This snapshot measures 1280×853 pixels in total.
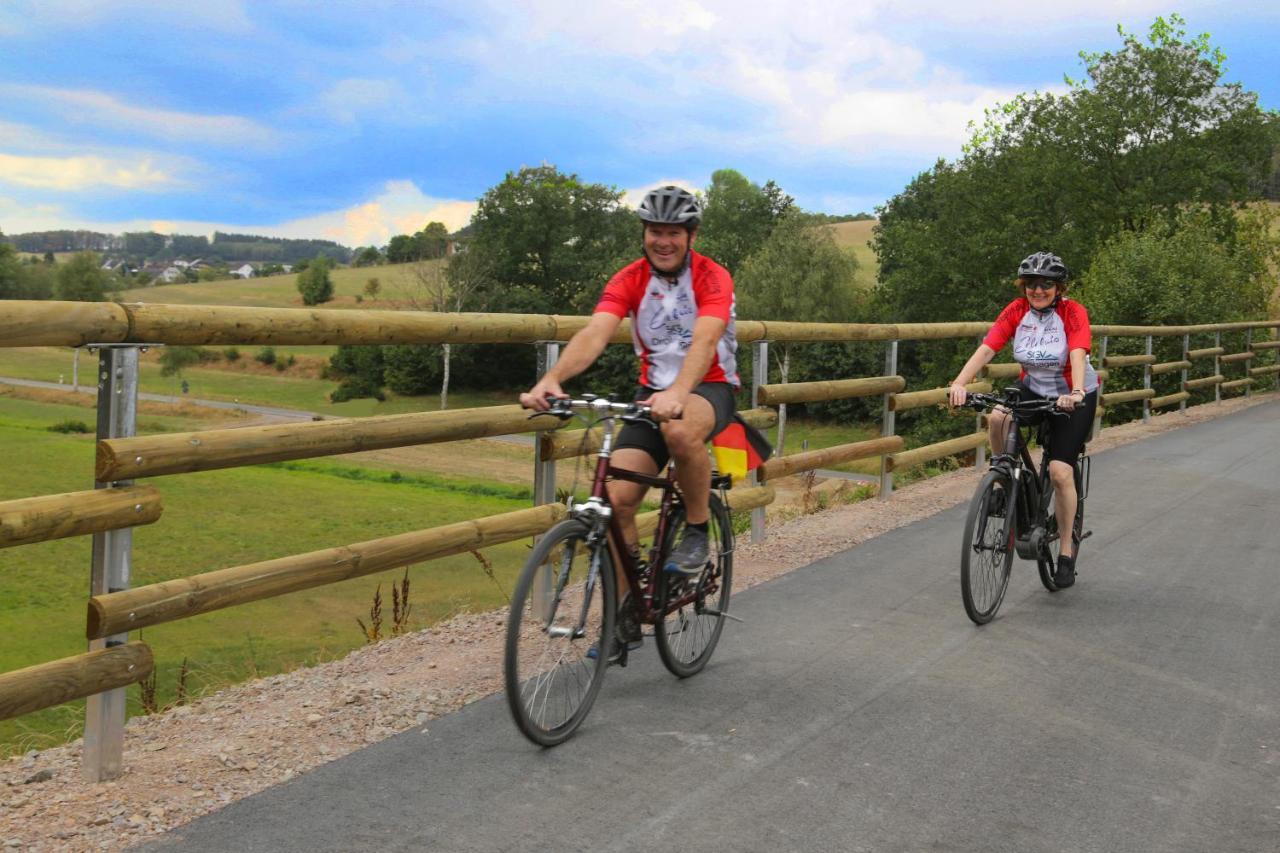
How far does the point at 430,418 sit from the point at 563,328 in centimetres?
99

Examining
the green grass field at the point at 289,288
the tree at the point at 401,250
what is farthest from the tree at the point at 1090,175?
the tree at the point at 401,250

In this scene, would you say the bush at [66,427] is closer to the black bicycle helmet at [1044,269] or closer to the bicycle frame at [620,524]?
the black bicycle helmet at [1044,269]

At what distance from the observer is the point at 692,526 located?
4855 mm

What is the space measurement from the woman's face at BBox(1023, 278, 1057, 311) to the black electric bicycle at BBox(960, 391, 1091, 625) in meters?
0.53

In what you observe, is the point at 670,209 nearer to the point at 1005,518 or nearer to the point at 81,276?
the point at 1005,518

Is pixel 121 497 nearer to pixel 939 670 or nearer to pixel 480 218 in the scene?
pixel 939 670

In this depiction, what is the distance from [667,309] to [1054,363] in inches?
118

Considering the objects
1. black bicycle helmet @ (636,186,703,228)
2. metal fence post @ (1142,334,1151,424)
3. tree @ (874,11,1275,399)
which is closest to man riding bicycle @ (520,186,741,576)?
black bicycle helmet @ (636,186,703,228)

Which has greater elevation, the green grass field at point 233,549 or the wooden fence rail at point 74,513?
the wooden fence rail at point 74,513

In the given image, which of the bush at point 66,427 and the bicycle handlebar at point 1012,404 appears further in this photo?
the bush at point 66,427

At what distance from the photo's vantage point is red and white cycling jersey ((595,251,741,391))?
15.4ft

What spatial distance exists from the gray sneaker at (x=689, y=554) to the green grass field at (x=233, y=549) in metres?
2.72

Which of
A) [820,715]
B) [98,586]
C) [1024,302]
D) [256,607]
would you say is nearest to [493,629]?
[820,715]

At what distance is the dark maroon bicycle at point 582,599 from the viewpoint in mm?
4129
